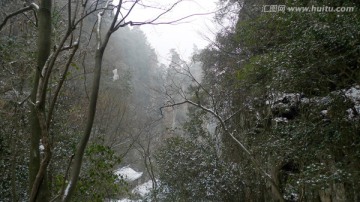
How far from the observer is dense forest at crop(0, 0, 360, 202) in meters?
1.72

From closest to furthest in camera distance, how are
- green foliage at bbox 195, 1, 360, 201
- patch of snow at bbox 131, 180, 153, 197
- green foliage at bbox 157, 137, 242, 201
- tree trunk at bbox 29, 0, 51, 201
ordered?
tree trunk at bbox 29, 0, 51, 201 → green foliage at bbox 195, 1, 360, 201 → green foliage at bbox 157, 137, 242, 201 → patch of snow at bbox 131, 180, 153, 197

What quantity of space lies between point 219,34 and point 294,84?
5297mm

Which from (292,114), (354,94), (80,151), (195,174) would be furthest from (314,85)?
(195,174)

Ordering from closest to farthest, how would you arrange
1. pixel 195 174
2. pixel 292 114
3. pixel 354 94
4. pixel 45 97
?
1. pixel 45 97
2. pixel 354 94
3. pixel 292 114
4. pixel 195 174

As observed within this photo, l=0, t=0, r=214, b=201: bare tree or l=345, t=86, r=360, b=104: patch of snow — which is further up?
l=345, t=86, r=360, b=104: patch of snow

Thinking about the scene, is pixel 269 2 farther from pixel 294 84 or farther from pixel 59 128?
pixel 59 128

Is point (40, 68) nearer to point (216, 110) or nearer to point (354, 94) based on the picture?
point (354, 94)

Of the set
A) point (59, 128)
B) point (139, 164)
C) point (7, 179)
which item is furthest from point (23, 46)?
point (139, 164)

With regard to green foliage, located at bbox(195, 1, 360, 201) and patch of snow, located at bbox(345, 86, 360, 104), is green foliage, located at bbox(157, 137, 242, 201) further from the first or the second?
patch of snow, located at bbox(345, 86, 360, 104)

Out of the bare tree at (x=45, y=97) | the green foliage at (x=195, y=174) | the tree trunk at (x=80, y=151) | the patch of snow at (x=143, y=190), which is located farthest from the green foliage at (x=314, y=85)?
the patch of snow at (x=143, y=190)

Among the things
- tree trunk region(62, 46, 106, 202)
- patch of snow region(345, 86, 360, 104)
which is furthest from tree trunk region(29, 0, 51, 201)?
patch of snow region(345, 86, 360, 104)

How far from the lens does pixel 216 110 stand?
5508mm

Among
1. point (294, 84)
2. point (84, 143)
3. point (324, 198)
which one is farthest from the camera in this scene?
point (324, 198)

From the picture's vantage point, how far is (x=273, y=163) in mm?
5402
